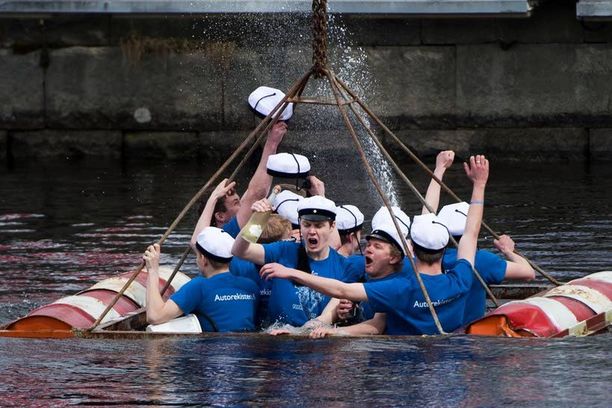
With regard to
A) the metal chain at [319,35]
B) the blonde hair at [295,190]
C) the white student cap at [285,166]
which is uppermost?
the metal chain at [319,35]

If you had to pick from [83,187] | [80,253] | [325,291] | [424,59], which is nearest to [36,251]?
[80,253]

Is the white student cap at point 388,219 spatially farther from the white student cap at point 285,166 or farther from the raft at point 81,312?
the raft at point 81,312

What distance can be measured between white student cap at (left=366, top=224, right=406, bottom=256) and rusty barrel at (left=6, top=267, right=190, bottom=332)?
1.88m

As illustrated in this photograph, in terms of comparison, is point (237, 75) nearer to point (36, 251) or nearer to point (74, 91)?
point (74, 91)

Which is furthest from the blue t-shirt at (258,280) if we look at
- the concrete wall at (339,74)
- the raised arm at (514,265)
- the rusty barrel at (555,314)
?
the concrete wall at (339,74)

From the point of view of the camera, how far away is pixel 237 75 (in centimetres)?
2080

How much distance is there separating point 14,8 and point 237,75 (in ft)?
9.55

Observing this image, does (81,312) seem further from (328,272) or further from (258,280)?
(328,272)

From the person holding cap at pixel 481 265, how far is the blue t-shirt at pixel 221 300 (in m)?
1.23

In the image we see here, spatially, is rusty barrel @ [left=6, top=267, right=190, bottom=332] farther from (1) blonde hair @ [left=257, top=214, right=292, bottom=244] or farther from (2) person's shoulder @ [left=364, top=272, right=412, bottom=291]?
(2) person's shoulder @ [left=364, top=272, right=412, bottom=291]

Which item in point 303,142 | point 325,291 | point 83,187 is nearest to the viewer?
point 325,291

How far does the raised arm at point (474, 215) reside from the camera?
9.67 metres

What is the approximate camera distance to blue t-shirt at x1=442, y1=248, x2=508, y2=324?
1002 centimetres

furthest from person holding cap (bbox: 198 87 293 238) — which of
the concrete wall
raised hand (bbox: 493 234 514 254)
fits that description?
the concrete wall
